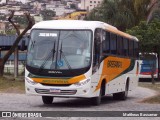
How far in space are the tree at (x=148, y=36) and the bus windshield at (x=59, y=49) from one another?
27.7 meters

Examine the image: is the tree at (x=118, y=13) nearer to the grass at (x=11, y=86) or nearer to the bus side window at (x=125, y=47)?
the grass at (x=11, y=86)

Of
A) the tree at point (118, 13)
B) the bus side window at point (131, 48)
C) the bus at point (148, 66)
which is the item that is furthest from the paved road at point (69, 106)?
the tree at point (118, 13)

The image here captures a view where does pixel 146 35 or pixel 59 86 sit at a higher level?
pixel 59 86

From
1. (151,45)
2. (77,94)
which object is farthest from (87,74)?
(151,45)

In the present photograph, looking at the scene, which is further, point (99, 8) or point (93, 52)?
point (99, 8)

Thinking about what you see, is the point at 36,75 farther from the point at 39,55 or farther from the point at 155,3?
the point at 155,3

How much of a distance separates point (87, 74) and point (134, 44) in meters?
9.28

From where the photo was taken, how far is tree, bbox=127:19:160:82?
47625 millimetres

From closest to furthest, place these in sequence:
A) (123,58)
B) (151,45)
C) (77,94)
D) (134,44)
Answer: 1. (77,94)
2. (123,58)
3. (134,44)
4. (151,45)

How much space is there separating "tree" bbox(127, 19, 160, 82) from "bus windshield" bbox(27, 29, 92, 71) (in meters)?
27.7

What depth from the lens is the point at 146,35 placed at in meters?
48.4

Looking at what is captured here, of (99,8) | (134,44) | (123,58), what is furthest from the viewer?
(99,8)

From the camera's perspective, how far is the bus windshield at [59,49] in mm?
19406

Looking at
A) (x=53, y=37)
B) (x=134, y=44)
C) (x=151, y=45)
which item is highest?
(x=53, y=37)
